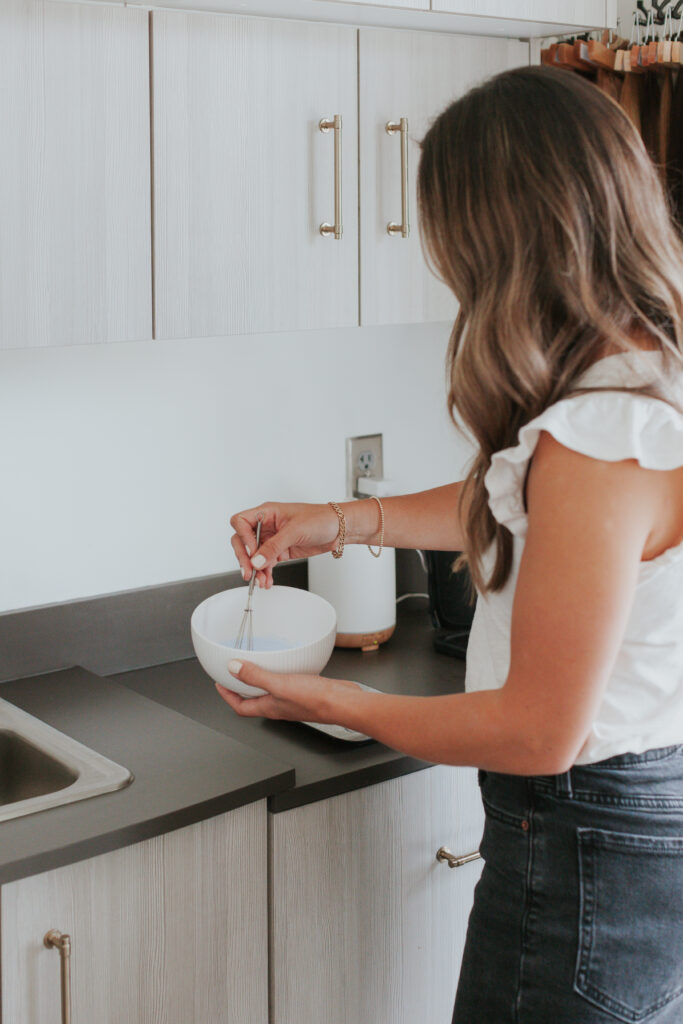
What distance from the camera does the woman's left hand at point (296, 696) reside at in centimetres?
121

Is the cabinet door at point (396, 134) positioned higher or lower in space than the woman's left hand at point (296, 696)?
higher

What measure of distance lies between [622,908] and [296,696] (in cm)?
39

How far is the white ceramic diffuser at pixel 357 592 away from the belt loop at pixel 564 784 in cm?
88

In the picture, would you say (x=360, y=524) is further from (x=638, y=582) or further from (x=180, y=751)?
(x=638, y=582)

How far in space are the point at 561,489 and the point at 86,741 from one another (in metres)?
0.88

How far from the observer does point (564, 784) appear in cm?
121

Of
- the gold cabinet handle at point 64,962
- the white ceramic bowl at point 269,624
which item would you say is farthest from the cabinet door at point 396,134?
the gold cabinet handle at point 64,962

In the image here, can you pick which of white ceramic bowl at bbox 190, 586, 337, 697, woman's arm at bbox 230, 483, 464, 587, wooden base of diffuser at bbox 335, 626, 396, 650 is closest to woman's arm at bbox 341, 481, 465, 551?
woman's arm at bbox 230, 483, 464, 587

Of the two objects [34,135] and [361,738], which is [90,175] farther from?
[361,738]

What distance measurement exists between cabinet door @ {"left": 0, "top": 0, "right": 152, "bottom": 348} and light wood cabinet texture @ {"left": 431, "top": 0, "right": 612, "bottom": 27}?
46cm

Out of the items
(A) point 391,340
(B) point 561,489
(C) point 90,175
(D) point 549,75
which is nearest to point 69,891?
(B) point 561,489

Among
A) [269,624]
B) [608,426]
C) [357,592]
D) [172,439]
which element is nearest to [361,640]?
[357,592]

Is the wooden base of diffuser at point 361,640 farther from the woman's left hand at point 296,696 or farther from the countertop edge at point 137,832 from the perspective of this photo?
the woman's left hand at point 296,696

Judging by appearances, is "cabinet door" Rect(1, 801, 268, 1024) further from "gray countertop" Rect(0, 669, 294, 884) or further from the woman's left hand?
the woman's left hand
